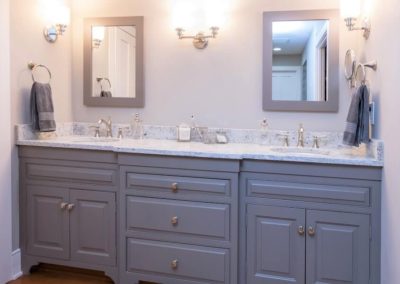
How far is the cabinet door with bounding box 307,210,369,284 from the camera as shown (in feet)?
7.07

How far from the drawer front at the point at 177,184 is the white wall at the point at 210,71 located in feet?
2.27

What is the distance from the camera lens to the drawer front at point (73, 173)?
8.43 ft

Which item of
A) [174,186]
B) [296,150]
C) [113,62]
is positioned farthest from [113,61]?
[296,150]

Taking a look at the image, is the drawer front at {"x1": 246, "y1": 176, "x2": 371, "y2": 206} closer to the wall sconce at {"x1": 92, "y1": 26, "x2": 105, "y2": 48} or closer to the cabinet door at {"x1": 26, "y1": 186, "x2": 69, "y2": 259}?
the cabinet door at {"x1": 26, "y1": 186, "x2": 69, "y2": 259}

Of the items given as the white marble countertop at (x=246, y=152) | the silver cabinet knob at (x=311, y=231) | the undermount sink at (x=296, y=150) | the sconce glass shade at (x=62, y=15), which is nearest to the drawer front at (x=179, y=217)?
the white marble countertop at (x=246, y=152)

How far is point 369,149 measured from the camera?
226 centimetres

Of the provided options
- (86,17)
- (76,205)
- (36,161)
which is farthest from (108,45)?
(76,205)

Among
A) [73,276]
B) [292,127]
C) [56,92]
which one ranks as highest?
[56,92]

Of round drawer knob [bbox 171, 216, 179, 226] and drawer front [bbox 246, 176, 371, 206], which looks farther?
round drawer knob [bbox 171, 216, 179, 226]

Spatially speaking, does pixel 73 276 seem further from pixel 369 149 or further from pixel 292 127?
pixel 369 149

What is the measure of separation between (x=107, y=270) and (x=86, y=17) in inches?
74.3

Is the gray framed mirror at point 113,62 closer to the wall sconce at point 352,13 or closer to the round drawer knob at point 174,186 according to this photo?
the round drawer knob at point 174,186

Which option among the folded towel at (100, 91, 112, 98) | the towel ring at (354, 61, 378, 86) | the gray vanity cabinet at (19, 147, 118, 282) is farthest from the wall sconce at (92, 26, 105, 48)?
the towel ring at (354, 61, 378, 86)

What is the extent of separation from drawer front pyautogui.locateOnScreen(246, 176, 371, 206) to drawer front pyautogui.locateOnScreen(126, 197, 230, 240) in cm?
22
